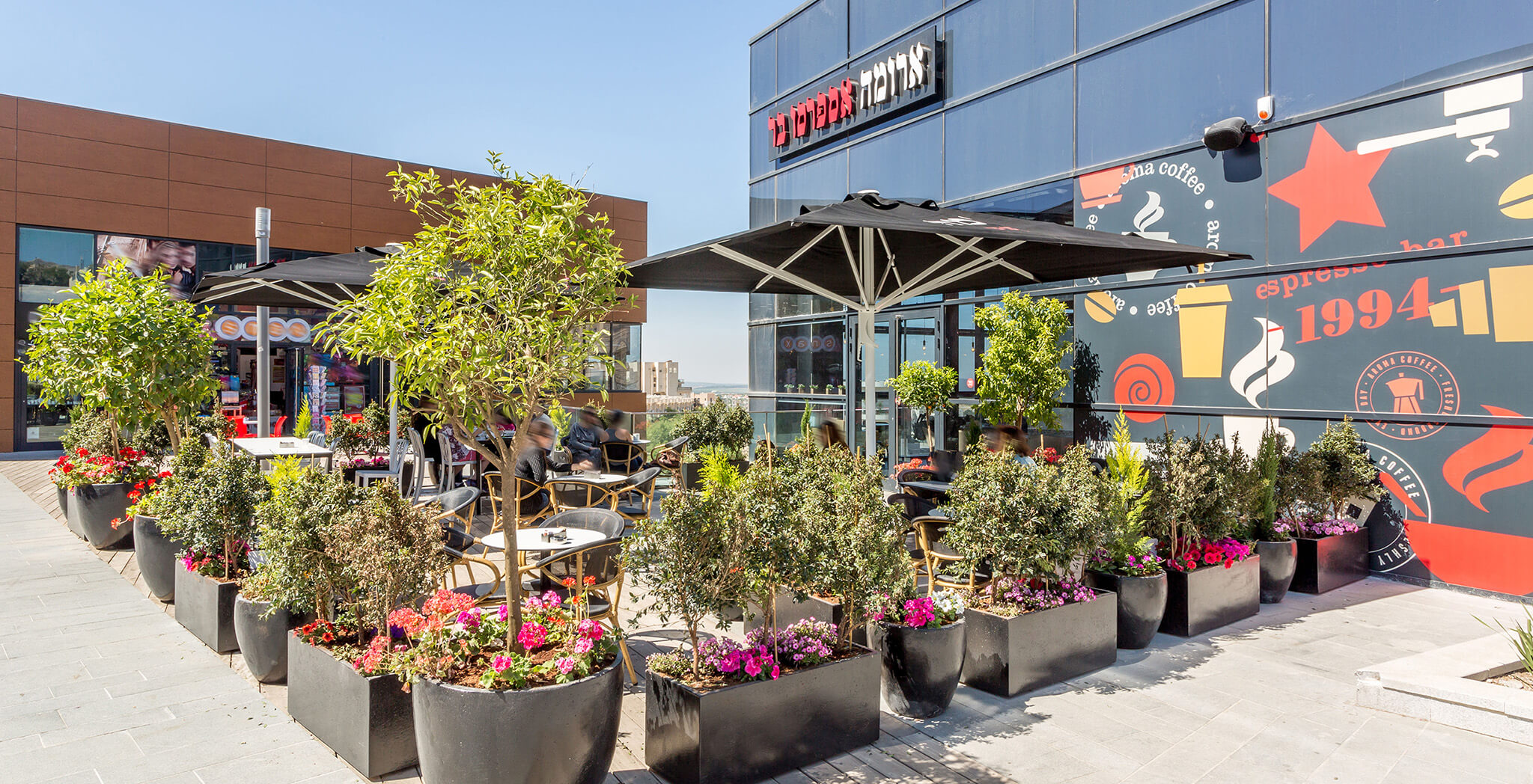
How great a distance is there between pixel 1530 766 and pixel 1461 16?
5.69 meters

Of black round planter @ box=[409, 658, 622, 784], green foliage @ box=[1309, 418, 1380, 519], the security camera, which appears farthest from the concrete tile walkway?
the security camera

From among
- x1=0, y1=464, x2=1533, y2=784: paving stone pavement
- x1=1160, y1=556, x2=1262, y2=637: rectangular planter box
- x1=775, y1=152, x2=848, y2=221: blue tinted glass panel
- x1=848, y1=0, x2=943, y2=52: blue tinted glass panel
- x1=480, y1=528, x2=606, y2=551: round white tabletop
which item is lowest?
x1=0, y1=464, x2=1533, y2=784: paving stone pavement

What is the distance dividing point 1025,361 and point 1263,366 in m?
2.23

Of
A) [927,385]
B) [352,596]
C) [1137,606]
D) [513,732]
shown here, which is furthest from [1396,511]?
[352,596]

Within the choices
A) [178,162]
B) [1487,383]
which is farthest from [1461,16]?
[178,162]

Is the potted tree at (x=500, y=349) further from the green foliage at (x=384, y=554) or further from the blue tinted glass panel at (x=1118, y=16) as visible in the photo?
the blue tinted glass panel at (x=1118, y=16)

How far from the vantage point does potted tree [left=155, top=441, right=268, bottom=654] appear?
435 cm

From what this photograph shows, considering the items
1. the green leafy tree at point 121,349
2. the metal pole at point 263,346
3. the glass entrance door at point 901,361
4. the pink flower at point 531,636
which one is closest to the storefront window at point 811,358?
the glass entrance door at point 901,361

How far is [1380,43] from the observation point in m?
6.52

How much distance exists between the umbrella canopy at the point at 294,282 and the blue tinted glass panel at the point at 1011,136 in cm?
726

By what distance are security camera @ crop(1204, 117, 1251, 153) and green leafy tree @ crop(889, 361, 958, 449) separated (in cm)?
385

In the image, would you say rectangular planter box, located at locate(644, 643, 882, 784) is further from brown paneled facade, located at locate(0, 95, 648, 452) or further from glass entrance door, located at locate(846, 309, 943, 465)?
brown paneled facade, located at locate(0, 95, 648, 452)

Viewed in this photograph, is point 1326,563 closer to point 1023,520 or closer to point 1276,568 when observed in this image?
point 1276,568

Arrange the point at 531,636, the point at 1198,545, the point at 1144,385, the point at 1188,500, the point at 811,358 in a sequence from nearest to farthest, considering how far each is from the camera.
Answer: the point at 531,636 < the point at 1188,500 < the point at 1198,545 < the point at 1144,385 < the point at 811,358
